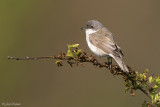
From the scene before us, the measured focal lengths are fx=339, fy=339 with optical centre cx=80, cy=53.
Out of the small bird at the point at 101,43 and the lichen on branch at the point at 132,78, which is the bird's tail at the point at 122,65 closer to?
the small bird at the point at 101,43

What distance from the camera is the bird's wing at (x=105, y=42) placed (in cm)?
589

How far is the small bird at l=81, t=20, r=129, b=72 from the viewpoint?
231 inches

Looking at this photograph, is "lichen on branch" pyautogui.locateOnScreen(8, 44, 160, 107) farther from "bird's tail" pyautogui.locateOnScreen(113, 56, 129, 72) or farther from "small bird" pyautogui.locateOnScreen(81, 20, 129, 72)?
"small bird" pyautogui.locateOnScreen(81, 20, 129, 72)

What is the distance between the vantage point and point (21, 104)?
7211 millimetres

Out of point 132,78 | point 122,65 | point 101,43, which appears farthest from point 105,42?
point 132,78

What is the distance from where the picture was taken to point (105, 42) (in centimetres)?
629

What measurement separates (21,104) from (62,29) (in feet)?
7.70

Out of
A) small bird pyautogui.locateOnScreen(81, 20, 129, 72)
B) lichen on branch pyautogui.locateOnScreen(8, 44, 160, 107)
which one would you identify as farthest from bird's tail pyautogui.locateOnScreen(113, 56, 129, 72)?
lichen on branch pyautogui.locateOnScreen(8, 44, 160, 107)

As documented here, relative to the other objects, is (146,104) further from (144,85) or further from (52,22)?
(52,22)

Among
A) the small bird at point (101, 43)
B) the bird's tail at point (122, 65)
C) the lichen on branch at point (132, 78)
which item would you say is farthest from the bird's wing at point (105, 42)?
the lichen on branch at point (132, 78)

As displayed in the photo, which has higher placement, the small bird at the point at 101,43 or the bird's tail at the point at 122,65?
the small bird at the point at 101,43

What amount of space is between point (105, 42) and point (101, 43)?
8 centimetres

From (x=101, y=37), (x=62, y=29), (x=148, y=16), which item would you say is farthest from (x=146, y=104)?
(x=148, y=16)

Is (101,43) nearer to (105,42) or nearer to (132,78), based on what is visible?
(105,42)
